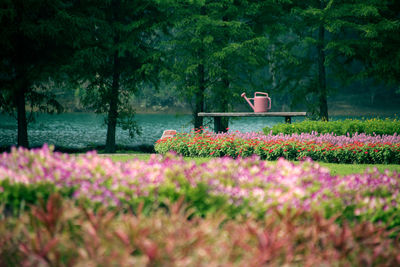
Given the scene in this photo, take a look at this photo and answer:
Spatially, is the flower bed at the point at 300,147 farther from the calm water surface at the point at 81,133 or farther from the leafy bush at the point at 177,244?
the leafy bush at the point at 177,244

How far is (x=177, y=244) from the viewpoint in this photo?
9.16 ft

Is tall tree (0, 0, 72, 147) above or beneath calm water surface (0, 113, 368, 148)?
above

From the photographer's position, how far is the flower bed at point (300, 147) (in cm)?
959

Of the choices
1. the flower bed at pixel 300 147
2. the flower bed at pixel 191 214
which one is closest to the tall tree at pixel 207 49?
the flower bed at pixel 300 147

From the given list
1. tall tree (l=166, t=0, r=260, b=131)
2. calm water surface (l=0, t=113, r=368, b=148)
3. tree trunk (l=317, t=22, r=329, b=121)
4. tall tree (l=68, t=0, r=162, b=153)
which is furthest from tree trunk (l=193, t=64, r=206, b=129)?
→ tree trunk (l=317, t=22, r=329, b=121)

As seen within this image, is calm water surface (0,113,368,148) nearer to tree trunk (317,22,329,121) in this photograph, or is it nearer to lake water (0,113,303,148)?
lake water (0,113,303,148)

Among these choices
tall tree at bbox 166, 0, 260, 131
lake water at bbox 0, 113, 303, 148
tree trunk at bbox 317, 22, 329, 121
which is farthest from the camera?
lake water at bbox 0, 113, 303, 148

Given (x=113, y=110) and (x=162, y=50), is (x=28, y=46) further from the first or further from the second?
(x=162, y=50)

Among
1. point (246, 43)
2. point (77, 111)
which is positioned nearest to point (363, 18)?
point (246, 43)

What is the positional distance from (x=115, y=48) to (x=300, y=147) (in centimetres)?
882

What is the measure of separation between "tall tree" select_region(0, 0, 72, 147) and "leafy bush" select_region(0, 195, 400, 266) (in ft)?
36.5

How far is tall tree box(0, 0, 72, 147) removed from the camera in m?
12.8

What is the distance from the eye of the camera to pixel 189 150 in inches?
435

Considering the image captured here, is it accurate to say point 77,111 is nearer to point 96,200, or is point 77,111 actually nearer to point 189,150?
point 189,150
